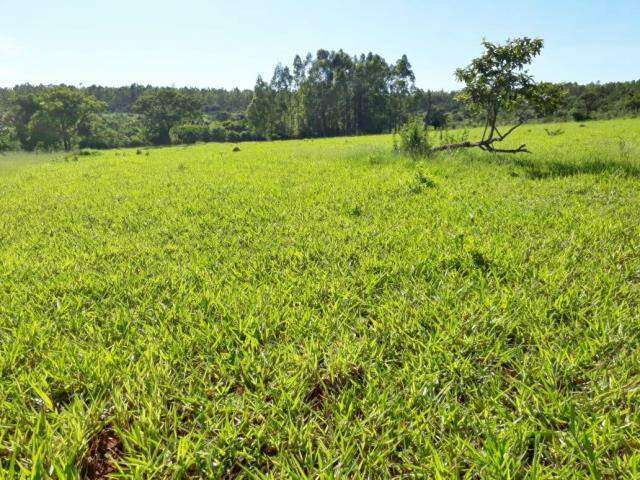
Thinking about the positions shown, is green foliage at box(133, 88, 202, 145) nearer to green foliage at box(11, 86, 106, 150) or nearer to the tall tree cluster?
green foliage at box(11, 86, 106, 150)

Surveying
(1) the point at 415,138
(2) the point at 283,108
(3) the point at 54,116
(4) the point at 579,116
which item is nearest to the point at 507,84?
(1) the point at 415,138

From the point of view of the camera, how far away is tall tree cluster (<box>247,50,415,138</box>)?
60344 mm

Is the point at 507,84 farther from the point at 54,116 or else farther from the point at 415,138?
the point at 54,116

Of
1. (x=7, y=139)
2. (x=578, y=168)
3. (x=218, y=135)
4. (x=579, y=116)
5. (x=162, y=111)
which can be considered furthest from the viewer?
(x=218, y=135)

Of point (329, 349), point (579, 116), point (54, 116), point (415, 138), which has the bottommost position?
point (329, 349)

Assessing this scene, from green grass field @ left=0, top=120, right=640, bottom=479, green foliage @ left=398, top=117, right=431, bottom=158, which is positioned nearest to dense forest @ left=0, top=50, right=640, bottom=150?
green foliage @ left=398, top=117, right=431, bottom=158

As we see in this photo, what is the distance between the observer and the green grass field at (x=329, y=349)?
60.9 inches

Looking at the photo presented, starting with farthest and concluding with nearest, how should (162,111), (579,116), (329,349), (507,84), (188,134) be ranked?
(162,111) → (188,134) → (579,116) → (507,84) → (329,349)

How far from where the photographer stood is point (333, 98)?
6188cm

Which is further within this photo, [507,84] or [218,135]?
[218,135]

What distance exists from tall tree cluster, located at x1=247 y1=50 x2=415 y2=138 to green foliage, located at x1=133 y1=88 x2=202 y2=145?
16.6 m

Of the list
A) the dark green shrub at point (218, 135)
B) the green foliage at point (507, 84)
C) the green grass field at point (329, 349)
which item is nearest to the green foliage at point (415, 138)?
the green foliage at point (507, 84)

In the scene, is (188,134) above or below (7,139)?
above

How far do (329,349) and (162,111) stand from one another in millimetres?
74321
